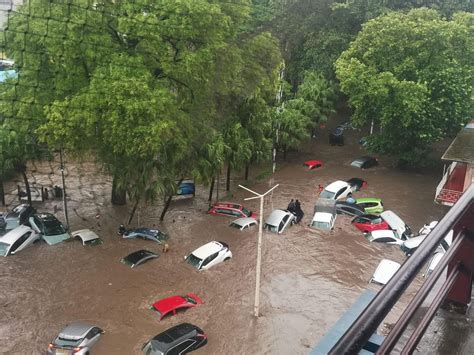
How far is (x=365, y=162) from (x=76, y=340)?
1260 centimetres

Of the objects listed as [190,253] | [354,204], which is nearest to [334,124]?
[354,204]

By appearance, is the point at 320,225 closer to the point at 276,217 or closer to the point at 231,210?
the point at 276,217

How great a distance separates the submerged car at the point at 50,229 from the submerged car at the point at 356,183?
27.9 feet

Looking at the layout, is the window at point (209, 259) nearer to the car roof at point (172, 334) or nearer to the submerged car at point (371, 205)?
the car roof at point (172, 334)

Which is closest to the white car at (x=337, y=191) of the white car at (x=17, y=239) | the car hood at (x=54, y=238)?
the car hood at (x=54, y=238)

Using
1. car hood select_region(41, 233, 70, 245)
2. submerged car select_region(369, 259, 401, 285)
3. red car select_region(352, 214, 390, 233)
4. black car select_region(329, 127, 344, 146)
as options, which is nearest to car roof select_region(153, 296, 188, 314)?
car hood select_region(41, 233, 70, 245)

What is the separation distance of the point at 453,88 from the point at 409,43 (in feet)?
6.46

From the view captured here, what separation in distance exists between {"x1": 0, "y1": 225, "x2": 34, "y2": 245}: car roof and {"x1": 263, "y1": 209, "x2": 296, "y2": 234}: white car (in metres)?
5.63

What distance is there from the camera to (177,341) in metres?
7.82

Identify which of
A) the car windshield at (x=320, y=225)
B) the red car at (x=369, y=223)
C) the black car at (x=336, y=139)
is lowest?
the car windshield at (x=320, y=225)

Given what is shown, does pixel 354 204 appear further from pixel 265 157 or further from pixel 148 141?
pixel 148 141

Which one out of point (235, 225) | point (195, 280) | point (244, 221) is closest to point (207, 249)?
point (195, 280)

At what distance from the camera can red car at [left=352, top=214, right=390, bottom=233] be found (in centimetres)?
1235

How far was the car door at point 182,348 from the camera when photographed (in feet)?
25.2
